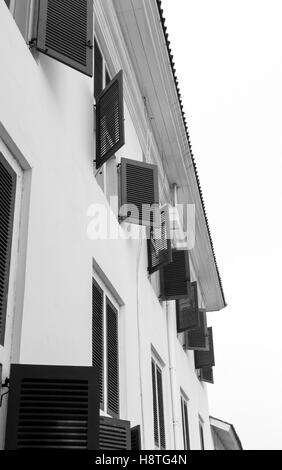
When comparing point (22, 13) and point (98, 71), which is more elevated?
point (98, 71)

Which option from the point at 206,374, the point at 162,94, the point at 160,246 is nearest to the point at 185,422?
the point at 206,374

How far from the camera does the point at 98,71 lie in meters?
6.80

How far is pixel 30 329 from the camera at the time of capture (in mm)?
3596

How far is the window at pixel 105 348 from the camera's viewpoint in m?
5.20

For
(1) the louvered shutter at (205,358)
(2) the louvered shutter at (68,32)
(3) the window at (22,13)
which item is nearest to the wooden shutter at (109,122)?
(2) the louvered shutter at (68,32)

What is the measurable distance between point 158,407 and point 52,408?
485 centimetres

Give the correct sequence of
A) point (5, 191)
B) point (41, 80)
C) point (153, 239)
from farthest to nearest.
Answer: point (153, 239), point (41, 80), point (5, 191)

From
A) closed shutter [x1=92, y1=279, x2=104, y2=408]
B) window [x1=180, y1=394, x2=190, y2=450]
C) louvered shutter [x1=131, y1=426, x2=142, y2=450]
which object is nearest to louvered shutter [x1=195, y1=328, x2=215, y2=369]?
window [x1=180, y1=394, x2=190, y2=450]

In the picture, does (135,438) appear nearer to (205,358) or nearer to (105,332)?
(105,332)

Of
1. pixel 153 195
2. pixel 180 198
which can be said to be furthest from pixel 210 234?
pixel 153 195

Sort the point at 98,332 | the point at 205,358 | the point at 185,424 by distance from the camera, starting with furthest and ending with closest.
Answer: the point at 205,358 < the point at 185,424 < the point at 98,332
